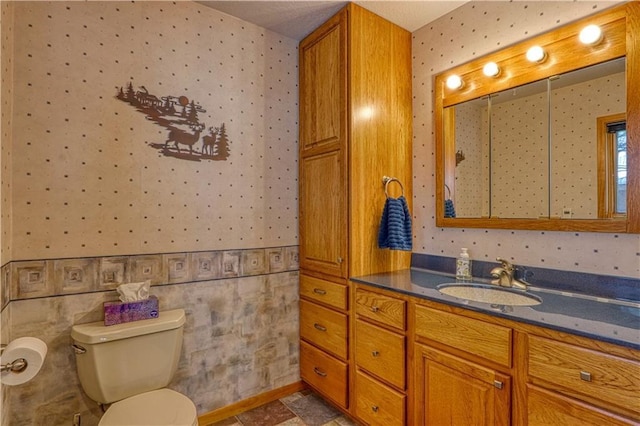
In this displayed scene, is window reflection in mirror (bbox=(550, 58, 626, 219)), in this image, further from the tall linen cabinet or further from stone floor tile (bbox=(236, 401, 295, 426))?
stone floor tile (bbox=(236, 401, 295, 426))

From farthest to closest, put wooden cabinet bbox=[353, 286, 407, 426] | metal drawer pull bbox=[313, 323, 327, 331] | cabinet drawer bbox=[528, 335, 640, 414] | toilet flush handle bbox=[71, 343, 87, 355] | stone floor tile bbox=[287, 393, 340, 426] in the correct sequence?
metal drawer pull bbox=[313, 323, 327, 331], stone floor tile bbox=[287, 393, 340, 426], wooden cabinet bbox=[353, 286, 407, 426], toilet flush handle bbox=[71, 343, 87, 355], cabinet drawer bbox=[528, 335, 640, 414]

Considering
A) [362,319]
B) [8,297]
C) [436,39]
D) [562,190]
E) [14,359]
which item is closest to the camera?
[14,359]

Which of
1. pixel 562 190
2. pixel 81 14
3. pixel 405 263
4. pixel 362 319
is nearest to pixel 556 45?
pixel 562 190

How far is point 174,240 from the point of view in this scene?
180 cm

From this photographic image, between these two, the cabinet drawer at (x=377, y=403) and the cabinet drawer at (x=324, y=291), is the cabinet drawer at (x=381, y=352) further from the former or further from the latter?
the cabinet drawer at (x=324, y=291)

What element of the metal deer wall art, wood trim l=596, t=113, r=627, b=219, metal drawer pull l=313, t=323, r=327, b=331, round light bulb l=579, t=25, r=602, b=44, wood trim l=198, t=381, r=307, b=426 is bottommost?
wood trim l=198, t=381, r=307, b=426

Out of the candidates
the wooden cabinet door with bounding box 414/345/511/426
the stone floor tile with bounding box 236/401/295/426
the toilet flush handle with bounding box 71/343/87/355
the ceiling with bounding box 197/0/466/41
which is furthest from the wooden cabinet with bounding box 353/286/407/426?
the ceiling with bounding box 197/0/466/41

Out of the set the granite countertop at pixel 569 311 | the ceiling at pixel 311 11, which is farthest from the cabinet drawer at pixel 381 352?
the ceiling at pixel 311 11

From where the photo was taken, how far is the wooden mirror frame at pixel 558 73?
132 cm

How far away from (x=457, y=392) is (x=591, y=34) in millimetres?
1655

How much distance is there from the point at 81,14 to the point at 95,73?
0.28 metres

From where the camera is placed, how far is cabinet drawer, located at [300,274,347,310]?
1.91 meters

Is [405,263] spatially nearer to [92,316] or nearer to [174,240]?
[174,240]

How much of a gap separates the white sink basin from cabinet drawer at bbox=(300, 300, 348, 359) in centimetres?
62
